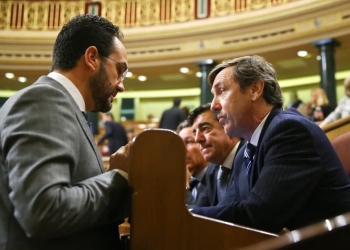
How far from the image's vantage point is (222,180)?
2.28 m

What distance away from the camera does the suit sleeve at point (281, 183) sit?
51.2 inches

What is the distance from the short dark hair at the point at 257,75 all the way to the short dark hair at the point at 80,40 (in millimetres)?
628

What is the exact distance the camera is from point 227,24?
816cm

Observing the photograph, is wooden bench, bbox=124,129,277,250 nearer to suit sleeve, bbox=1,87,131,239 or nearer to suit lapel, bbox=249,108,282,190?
suit sleeve, bbox=1,87,131,239

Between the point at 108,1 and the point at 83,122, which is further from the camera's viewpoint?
the point at 108,1

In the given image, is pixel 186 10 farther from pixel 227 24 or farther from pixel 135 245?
pixel 135 245

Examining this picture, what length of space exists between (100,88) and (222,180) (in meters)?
1.20

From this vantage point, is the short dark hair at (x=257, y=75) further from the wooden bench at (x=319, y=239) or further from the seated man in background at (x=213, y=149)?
the wooden bench at (x=319, y=239)

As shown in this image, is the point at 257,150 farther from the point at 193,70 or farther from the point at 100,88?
the point at 193,70

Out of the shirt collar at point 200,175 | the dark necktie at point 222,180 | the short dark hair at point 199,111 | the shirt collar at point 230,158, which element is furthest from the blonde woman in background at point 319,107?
the dark necktie at point 222,180

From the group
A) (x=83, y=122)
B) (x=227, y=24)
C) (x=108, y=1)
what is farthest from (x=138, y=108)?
(x=83, y=122)

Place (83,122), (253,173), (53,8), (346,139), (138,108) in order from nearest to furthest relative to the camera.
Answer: (83,122) → (253,173) → (346,139) → (53,8) → (138,108)

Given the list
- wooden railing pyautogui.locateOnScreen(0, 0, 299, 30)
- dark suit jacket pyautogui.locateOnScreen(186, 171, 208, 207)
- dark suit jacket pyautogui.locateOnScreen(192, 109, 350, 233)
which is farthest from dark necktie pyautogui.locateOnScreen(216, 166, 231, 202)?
wooden railing pyautogui.locateOnScreen(0, 0, 299, 30)

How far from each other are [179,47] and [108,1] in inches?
79.3
